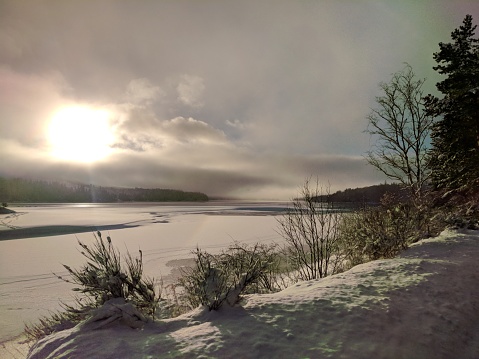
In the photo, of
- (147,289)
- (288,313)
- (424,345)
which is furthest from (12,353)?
(424,345)

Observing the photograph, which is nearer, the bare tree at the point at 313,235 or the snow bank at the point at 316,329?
the snow bank at the point at 316,329

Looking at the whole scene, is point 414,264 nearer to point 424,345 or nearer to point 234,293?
point 424,345

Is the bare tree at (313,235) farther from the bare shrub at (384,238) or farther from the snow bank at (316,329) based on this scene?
the snow bank at (316,329)

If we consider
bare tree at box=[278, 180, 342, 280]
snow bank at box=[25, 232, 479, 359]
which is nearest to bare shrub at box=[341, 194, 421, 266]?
bare tree at box=[278, 180, 342, 280]

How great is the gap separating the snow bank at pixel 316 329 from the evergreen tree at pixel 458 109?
1971 centimetres

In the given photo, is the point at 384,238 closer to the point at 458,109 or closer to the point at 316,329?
the point at 316,329

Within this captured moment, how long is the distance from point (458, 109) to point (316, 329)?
2532cm

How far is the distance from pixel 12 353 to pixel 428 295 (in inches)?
302

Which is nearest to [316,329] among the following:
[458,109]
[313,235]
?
[313,235]

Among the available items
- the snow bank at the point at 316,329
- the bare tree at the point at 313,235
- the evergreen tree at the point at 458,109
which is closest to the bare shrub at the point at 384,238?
the bare tree at the point at 313,235

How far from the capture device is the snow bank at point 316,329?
10.6ft

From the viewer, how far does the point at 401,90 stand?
20969 mm

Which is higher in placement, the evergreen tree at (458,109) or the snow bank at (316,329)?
the evergreen tree at (458,109)

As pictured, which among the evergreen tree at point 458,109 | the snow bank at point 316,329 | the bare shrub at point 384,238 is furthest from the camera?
the evergreen tree at point 458,109
